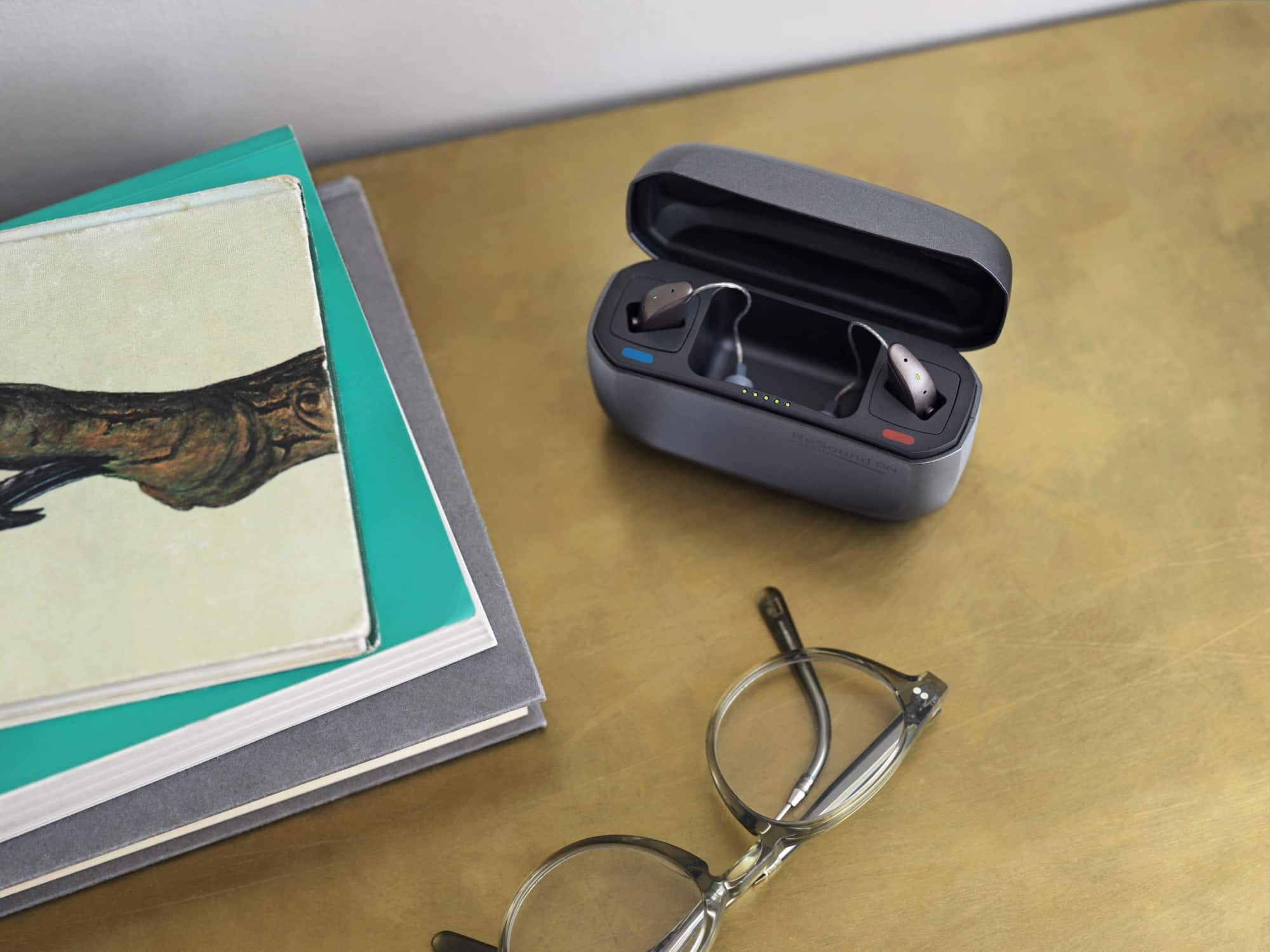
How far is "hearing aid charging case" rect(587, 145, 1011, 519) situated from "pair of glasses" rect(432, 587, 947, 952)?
9 cm

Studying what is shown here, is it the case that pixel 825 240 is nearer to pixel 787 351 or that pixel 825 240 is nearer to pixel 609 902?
pixel 787 351

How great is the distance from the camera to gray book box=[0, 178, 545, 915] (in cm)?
47

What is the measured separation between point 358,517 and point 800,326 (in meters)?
0.29

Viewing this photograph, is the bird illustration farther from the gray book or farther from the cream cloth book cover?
the gray book

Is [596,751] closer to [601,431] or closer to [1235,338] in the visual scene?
[601,431]

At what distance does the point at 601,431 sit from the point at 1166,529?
0.35 metres

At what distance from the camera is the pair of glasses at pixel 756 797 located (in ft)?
1.59

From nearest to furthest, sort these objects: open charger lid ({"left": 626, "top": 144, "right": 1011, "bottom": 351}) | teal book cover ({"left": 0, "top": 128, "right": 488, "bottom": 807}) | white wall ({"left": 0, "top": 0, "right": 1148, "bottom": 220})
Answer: teal book cover ({"left": 0, "top": 128, "right": 488, "bottom": 807}) < open charger lid ({"left": 626, "top": 144, "right": 1011, "bottom": 351}) < white wall ({"left": 0, "top": 0, "right": 1148, "bottom": 220})

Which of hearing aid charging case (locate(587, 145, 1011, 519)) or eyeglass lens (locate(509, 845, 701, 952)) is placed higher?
hearing aid charging case (locate(587, 145, 1011, 519))

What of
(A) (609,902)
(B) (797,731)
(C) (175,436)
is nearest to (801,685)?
(B) (797,731)

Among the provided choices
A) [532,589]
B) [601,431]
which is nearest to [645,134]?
[601,431]

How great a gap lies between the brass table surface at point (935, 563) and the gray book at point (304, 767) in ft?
0.04

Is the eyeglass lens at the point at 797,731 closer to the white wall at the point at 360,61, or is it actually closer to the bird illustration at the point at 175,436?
the bird illustration at the point at 175,436

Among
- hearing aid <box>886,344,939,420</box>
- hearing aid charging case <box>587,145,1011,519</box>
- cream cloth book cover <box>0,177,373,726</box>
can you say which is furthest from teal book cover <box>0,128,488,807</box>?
hearing aid <box>886,344,939,420</box>
